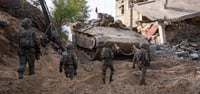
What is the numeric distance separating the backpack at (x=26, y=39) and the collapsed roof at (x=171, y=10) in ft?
47.3

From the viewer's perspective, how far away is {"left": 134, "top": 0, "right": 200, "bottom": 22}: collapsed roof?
2477 cm

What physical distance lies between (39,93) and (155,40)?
18.2 metres

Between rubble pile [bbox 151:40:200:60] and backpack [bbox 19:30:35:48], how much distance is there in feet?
36.2

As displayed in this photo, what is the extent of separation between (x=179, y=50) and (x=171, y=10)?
15.1 ft

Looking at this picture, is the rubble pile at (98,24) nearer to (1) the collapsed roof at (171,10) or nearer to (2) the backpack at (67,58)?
(1) the collapsed roof at (171,10)

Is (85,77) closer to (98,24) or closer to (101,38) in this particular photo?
(101,38)

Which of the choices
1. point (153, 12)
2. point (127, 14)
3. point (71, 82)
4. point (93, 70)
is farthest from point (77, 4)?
point (71, 82)

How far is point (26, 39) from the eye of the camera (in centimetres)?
1088

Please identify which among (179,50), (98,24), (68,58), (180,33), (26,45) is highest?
(26,45)

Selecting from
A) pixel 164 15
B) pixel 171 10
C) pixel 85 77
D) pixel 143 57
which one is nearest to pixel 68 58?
pixel 143 57

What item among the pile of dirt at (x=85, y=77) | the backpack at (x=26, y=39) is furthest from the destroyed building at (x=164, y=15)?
the backpack at (x=26, y=39)

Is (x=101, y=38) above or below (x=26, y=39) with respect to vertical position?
below

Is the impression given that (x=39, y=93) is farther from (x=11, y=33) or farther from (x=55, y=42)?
(x=55, y=42)

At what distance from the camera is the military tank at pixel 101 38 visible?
19.4m
